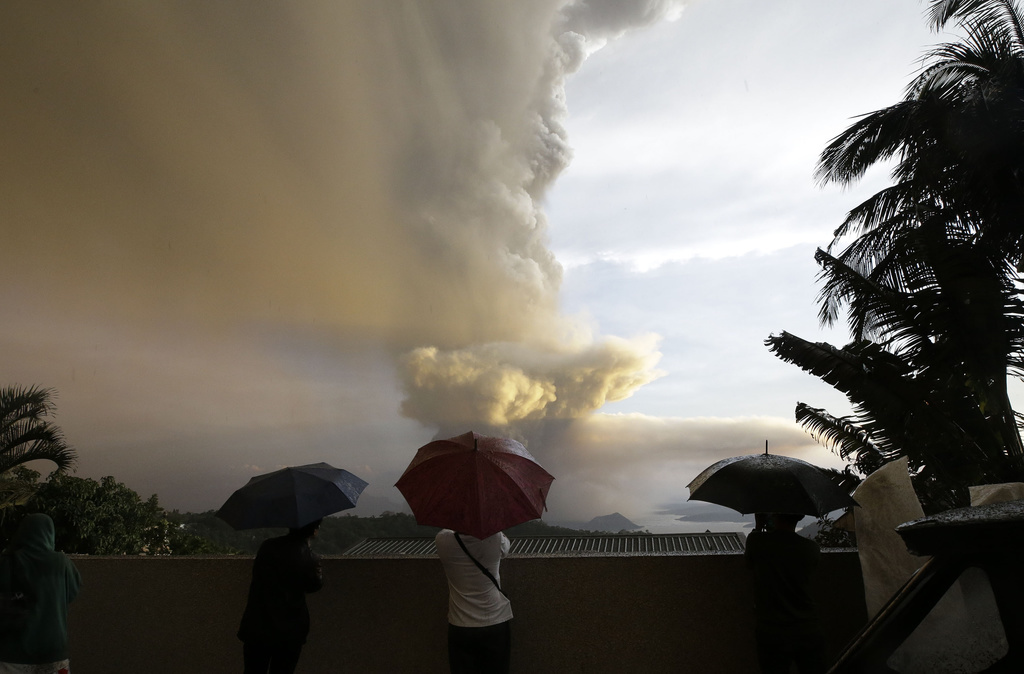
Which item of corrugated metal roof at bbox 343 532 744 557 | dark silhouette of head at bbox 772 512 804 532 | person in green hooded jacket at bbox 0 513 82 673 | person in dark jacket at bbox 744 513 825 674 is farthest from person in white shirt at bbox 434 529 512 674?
corrugated metal roof at bbox 343 532 744 557

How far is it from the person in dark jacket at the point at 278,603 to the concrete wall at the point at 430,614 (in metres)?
0.89

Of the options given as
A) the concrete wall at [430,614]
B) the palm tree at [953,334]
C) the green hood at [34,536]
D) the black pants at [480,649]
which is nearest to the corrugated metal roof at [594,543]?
the palm tree at [953,334]

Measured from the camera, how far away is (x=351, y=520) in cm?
1112

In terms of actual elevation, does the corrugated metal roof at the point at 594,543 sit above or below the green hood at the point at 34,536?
below

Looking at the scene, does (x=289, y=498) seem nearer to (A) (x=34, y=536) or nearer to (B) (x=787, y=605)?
(A) (x=34, y=536)

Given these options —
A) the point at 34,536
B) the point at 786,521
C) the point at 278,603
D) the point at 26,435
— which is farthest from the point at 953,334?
the point at 26,435

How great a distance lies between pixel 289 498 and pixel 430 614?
1.38 meters

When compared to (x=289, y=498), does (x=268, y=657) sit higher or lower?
lower

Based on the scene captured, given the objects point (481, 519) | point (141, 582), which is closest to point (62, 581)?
point (141, 582)

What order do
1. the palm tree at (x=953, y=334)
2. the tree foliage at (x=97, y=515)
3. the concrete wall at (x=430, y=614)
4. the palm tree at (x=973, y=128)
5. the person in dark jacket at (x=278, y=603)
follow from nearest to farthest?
the person in dark jacket at (x=278, y=603) < the concrete wall at (x=430, y=614) < the palm tree at (x=953, y=334) < the palm tree at (x=973, y=128) < the tree foliage at (x=97, y=515)

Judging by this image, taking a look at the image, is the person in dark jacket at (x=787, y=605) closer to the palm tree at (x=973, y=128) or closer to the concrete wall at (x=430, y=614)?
the concrete wall at (x=430, y=614)

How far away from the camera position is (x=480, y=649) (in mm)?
3303

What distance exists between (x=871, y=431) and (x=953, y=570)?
6.09 meters

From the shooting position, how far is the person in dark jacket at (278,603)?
3.42 meters
